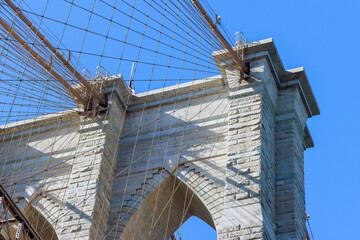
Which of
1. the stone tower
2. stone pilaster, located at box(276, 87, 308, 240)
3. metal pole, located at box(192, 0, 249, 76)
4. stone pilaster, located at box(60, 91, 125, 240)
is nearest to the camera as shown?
stone pilaster, located at box(276, 87, 308, 240)

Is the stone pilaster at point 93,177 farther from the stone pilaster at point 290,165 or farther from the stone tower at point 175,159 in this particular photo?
the stone pilaster at point 290,165

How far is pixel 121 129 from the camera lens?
28375mm

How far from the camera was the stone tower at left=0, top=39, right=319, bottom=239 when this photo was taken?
981 inches

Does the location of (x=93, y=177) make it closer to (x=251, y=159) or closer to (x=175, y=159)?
(x=175, y=159)

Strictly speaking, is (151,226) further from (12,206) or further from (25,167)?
(12,206)

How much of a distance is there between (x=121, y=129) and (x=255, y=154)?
547 centimetres

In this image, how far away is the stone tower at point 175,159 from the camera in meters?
24.9

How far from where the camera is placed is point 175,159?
26.6 meters

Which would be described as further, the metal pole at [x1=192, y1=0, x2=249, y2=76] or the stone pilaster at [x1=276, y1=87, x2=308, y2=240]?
the metal pole at [x1=192, y1=0, x2=249, y2=76]

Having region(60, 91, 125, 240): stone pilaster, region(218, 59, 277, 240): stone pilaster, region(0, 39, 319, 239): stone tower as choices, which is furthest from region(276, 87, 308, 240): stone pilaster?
region(60, 91, 125, 240): stone pilaster

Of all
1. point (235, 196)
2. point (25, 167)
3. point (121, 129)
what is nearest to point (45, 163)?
point (25, 167)

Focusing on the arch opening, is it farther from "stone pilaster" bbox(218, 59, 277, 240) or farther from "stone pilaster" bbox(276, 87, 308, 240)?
"stone pilaster" bbox(276, 87, 308, 240)

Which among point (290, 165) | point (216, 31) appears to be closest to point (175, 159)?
point (290, 165)

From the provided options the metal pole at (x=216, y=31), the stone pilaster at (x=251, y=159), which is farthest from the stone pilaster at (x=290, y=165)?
the metal pole at (x=216, y=31)
